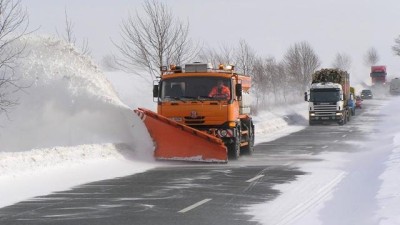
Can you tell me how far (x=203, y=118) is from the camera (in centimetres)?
1986

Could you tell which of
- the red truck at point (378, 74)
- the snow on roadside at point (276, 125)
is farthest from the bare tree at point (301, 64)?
the snow on roadside at point (276, 125)

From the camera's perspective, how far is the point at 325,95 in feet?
152

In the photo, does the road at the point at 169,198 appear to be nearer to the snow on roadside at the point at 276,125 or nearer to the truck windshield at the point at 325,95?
the snow on roadside at the point at 276,125

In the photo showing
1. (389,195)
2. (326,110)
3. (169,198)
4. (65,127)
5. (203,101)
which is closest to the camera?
(389,195)

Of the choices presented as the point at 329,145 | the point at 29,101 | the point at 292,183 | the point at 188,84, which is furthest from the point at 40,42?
the point at 292,183

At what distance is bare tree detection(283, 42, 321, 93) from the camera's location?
308ft

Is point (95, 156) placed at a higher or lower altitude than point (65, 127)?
lower

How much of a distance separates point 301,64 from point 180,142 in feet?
255

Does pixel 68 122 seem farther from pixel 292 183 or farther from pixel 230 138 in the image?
pixel 292 183

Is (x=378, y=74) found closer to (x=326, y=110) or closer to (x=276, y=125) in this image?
(x=326, y=110)

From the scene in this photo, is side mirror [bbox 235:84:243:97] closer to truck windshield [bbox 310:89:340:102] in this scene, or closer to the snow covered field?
the snow covered field

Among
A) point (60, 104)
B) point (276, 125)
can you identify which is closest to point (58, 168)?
point (60, 104)

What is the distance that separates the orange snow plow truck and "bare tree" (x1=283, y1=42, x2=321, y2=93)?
74.4m

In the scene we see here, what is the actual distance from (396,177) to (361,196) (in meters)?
2.13
